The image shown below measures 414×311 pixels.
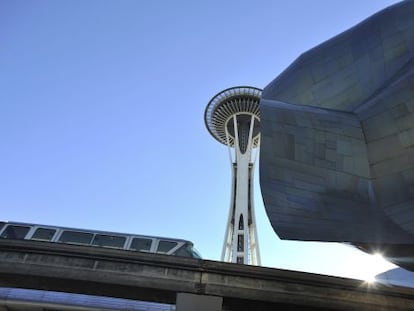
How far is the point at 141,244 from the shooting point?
1950 cm

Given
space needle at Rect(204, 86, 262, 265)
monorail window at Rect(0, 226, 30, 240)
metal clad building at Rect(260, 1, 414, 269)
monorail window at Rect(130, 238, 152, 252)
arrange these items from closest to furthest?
metal clad building at Rect(260, 1, 414, 269) → monorail window at Rect(130, 238, 152, 252) → monorail window at Rect(0, 226, 30, 240) → space needle at Rect(204, 86, 262, 265)

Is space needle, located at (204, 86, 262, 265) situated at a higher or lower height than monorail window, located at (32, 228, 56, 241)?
higher

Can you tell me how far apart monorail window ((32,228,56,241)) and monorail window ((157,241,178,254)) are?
19.0 ft

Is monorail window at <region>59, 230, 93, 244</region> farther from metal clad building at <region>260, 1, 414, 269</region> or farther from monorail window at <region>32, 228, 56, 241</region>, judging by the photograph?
metal clad building at <region>260, 1, 414, 269</region>

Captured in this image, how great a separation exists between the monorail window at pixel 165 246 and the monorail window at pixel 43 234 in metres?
5.78

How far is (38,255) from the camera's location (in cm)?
1669

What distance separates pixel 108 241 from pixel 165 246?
3.07 metres

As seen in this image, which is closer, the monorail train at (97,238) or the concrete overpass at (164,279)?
the concrete overpass at (164,279)

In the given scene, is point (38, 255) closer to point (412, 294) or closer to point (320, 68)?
point (320, 68)

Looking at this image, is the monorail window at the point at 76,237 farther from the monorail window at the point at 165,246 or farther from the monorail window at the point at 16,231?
the monorail window at the point at 165,246

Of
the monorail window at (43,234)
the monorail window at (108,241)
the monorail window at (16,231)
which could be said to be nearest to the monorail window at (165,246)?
the monorail window at (108,241)

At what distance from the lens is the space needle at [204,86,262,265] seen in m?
61.9

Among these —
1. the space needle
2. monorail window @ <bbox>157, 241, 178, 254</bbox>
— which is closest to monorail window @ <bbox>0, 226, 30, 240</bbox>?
monorail window @ <bbox>157, 241, 178, 254</bbox>

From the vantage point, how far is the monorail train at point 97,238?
759 inches
